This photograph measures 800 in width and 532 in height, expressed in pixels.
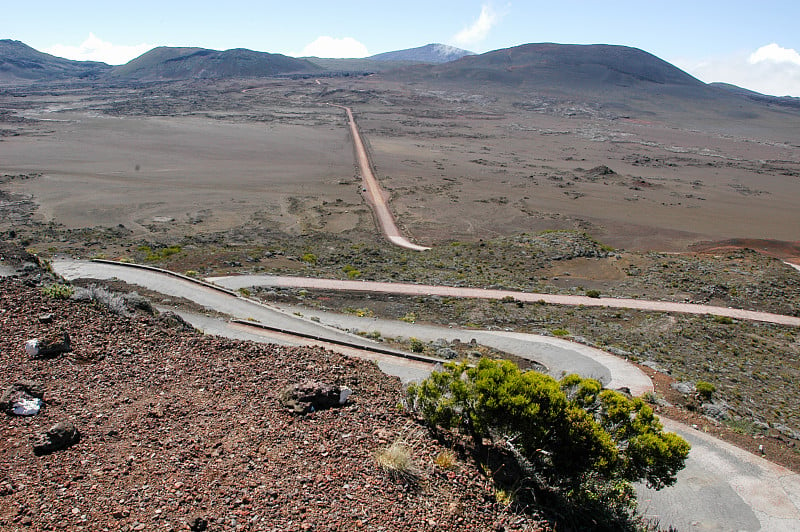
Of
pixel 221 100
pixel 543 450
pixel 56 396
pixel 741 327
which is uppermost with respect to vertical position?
pixel 221 100

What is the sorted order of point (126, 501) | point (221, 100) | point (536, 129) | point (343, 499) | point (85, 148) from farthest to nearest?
point (221, 100)
point (536, 129)
point (85, 148)
point (343, 499)
point (126, 501)

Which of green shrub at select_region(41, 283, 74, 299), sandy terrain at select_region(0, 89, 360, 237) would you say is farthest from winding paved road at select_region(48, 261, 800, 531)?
sandy terrain at select_region(0, 89, 360, 237)

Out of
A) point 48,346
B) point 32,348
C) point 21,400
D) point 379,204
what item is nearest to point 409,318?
point 48,346

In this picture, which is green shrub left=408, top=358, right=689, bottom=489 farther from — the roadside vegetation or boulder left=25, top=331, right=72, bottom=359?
boulder left=25, top=331, right=72, bottom=359

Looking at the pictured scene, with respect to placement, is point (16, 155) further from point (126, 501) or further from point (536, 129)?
point (536, 129)

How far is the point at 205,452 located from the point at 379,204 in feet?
143

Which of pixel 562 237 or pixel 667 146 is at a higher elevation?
pixel 667 146

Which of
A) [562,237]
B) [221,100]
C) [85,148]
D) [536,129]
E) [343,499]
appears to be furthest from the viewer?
[221,100]

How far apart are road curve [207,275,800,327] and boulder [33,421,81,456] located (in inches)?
711

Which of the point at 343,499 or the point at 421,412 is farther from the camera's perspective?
the point at 421,412

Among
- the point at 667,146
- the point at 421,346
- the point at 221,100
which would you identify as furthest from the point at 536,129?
the point at 421,346

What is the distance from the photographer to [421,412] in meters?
8.52

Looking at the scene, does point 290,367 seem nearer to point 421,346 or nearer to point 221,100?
point 421,346

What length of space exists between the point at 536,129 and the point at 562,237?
247 ft
